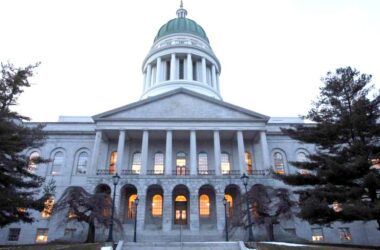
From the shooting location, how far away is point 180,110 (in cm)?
3481

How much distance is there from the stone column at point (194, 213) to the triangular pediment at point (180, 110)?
8932mm

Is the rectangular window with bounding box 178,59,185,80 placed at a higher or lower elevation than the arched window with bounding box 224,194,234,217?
higher

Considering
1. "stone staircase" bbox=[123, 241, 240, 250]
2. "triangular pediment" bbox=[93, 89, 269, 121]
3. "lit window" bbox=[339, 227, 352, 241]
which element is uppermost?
"triangular pediment" bbox=[93, 89, 269, 121]

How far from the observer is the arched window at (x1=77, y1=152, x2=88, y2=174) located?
34812mm

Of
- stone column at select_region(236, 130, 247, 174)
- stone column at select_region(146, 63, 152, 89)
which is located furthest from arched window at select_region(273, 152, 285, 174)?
stone column at select_region(146, 63, 152, 89)

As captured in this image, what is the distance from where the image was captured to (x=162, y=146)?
3641 cm

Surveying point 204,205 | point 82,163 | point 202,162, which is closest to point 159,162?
point 202,162

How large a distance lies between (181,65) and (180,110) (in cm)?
1844

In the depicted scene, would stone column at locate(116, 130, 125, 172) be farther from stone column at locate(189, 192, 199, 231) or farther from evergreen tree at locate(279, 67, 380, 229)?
evergreen tree at locate(279, 67, 380, 229)

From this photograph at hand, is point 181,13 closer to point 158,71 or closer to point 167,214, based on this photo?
point 158,71

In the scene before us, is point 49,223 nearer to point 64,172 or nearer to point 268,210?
point 64,172

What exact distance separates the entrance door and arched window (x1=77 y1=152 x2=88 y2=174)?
37.0 feet

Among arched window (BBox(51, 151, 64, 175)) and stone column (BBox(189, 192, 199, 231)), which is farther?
arched window (BBox(51, 151, 64, 175))

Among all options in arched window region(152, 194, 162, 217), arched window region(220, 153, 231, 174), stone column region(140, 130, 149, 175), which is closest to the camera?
stone column region(140, 130, 149, 175)
